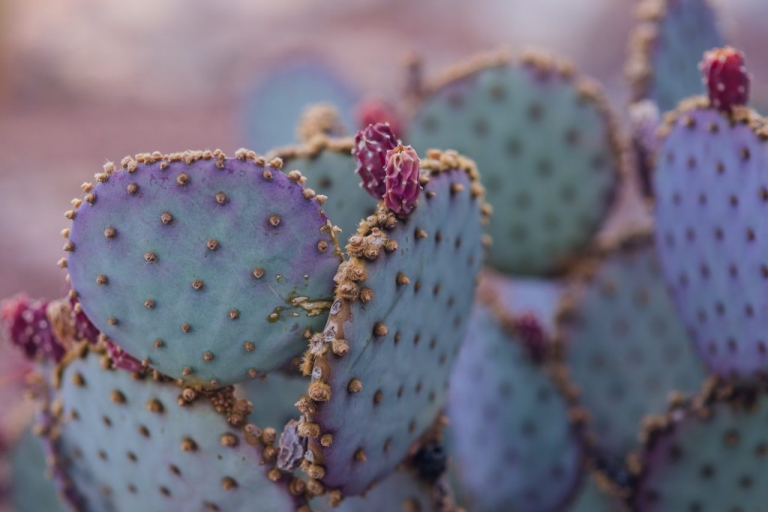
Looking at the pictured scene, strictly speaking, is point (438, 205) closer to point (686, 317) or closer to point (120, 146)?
point (686, 317)

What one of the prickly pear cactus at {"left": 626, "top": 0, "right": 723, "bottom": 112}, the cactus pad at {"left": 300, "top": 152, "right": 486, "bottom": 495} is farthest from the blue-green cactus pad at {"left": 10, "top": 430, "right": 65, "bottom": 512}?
the prickly pear cactus at {"left": 626, "top": 0, "right": 723, "bottom": 112}

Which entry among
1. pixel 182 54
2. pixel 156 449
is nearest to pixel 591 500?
pixel 156 449

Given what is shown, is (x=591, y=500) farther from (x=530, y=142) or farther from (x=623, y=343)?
(x=530, y=142)

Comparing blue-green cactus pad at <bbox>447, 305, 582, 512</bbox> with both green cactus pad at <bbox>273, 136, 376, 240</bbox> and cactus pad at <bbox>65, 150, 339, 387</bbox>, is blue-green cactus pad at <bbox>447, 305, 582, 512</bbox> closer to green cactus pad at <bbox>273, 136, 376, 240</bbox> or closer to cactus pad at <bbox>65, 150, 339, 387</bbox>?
green cactus pad at <bbox>273, 136, 376, 240</bbox>

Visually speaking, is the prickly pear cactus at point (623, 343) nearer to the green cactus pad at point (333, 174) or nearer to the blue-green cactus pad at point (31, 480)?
the green cactus pad at point (333, 174)

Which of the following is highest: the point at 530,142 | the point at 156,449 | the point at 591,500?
the point at 530,142

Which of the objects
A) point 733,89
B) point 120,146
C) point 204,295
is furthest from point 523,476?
point 120,146
